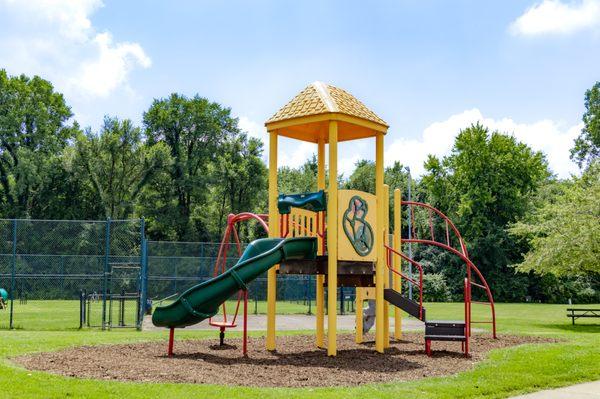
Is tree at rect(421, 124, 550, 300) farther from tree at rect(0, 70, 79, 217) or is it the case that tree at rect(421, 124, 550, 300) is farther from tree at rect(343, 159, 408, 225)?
tree at rect(0, 70, 79, 217)

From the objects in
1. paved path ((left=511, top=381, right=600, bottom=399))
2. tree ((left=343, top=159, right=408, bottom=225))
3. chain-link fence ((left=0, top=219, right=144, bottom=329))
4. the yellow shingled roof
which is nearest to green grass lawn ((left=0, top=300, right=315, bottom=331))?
chain-link fence ((left=0, top=219, right=144, bottom=329))

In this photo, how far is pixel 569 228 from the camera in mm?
21672

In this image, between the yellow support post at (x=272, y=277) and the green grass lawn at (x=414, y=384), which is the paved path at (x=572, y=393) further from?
the yellow support post at (x=272, y=277)

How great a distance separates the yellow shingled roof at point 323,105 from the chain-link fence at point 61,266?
13251 mm

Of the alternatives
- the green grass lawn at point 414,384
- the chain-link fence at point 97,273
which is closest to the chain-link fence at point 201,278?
the chain-link fence at point 97,273

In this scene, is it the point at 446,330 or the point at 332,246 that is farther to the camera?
the point at 446,330

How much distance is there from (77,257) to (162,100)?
27.1m

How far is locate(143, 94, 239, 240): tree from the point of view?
53469 mm

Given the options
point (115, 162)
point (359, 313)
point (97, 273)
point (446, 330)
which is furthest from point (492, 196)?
point (446, 330)

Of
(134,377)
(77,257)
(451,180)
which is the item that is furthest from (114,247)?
(134,377)

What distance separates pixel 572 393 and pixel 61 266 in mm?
27673

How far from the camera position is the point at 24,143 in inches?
2084

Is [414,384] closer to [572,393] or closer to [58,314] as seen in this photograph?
[572,393]

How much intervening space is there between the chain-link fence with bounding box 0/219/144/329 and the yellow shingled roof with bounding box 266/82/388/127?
13.3 m
